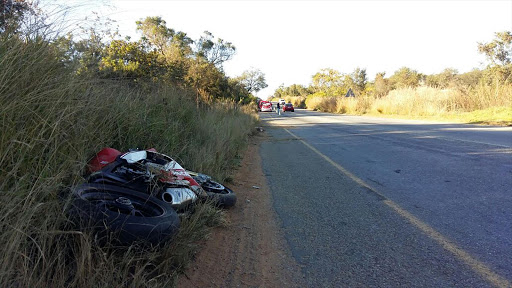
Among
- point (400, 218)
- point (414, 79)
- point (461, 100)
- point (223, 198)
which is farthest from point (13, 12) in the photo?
point (414, 79)

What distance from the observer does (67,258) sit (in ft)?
7.97

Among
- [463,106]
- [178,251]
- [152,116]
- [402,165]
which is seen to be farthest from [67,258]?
[463,106]

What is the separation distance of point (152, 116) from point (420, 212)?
14.9 ft

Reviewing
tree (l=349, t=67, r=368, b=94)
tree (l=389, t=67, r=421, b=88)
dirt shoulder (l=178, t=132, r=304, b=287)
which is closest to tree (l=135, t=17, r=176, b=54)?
dirt shoulder (l=178, t=132, r=304, b=287)

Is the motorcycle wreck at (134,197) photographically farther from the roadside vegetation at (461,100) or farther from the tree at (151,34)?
the roadside vegetation at (461,100)

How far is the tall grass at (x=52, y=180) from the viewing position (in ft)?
7.09

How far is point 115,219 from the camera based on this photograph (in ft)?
8.72

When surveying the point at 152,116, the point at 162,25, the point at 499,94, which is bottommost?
the point at 152,116

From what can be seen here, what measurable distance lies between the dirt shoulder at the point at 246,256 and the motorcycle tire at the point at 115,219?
1.40 ft

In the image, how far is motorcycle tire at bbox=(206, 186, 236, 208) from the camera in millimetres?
4479

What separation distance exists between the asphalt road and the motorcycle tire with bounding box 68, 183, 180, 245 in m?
1.32

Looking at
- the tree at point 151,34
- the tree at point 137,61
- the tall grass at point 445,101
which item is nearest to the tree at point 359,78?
the tall grass at point 445,101

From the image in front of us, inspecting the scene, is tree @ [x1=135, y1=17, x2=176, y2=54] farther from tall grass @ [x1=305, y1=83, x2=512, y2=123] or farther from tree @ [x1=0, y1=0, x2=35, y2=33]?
tall grass @ [x1=305, y1=83, x2=512, y2=123]

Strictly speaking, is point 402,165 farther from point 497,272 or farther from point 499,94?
point 499,94
